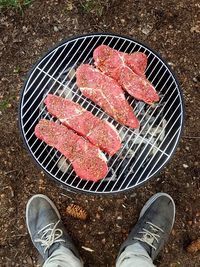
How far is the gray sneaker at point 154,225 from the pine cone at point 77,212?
403 millimetres

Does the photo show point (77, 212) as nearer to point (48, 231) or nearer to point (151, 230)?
point (48, 231)

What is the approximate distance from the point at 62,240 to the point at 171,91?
144 cm

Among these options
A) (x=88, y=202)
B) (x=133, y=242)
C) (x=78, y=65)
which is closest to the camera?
(x=78, y=65)

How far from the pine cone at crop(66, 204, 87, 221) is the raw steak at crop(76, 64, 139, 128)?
1004 millimetres

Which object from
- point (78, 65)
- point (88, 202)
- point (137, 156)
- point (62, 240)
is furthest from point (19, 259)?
point (78, 65)

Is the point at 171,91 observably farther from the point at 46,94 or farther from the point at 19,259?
the point at 19,259

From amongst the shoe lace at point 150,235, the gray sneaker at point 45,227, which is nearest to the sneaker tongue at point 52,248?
the gray sneaker at point 45,227

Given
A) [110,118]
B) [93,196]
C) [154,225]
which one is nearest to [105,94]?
[110,118]

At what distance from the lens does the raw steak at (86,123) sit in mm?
3092

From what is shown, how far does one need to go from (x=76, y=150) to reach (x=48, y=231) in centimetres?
90

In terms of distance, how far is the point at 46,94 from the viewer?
10.6 feet

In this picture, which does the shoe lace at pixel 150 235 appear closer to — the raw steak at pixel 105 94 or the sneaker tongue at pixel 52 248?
the sneaker tongue at pixel 52 248

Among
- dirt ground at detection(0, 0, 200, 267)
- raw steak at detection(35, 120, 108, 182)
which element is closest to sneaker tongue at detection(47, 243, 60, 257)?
dirt ground at detection(0, 0, 200, 267)

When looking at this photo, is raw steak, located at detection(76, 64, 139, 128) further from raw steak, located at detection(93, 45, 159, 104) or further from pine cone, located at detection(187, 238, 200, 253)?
pine cone, located at detection(187, 238, 200, 253)
